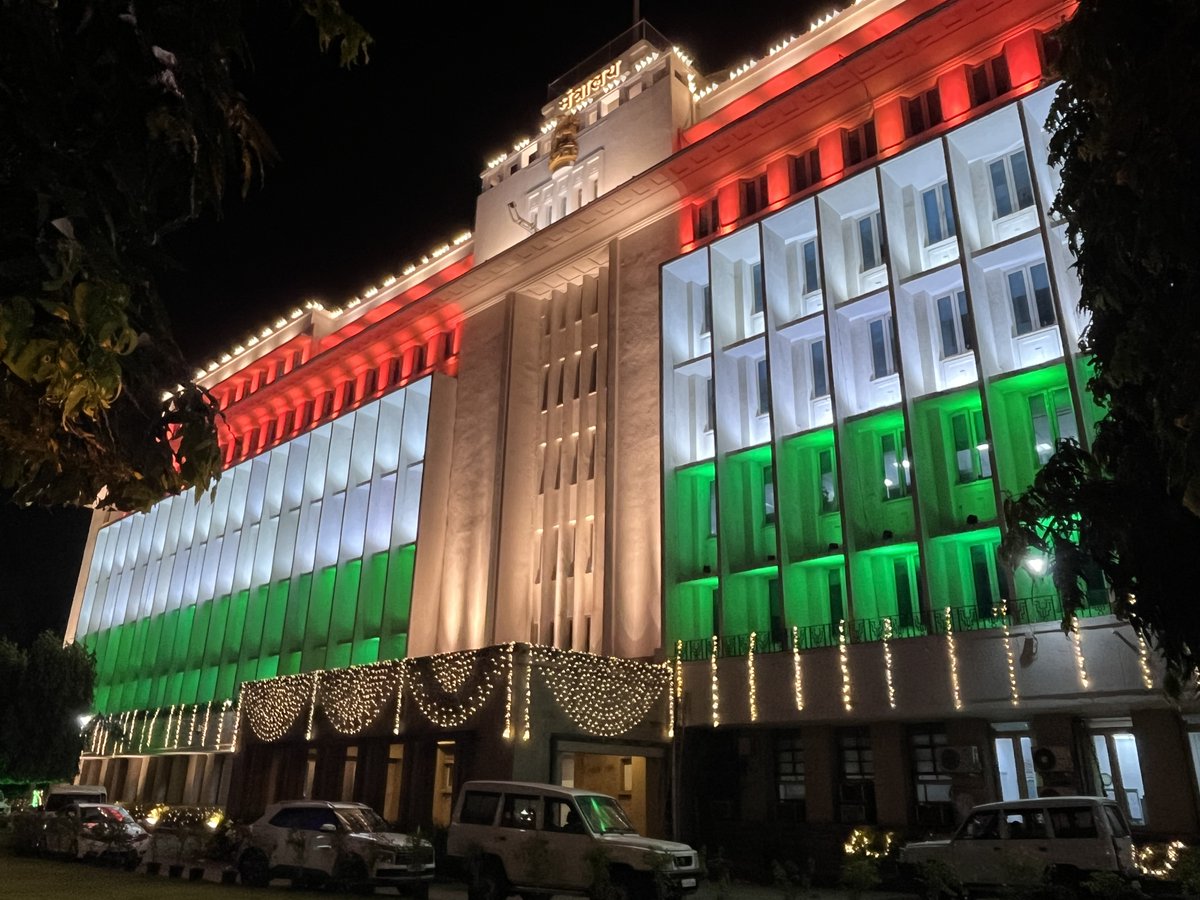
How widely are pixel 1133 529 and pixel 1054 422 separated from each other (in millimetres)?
13305

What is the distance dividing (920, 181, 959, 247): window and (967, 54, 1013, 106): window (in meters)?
2.39

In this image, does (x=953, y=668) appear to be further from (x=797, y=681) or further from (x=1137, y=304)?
(x=1137, y=304)

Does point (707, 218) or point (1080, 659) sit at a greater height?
point (707, 218)

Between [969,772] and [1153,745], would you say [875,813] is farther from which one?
[1153,745]

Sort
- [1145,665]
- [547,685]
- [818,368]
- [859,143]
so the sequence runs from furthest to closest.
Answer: [859,143] → [818,368] → [547,685] → [1145,665]

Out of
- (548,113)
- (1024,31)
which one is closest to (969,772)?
(1024,31)

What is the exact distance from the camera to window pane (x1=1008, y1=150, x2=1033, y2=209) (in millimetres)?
21766

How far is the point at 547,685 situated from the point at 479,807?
6219mm

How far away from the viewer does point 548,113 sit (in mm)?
36094

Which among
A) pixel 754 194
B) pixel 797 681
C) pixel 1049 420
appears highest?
pixel 754 194

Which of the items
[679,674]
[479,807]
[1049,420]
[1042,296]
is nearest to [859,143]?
[1042,296]

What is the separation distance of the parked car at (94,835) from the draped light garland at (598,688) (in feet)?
31.0

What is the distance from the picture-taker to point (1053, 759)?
1747 cm

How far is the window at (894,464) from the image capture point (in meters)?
21.4
